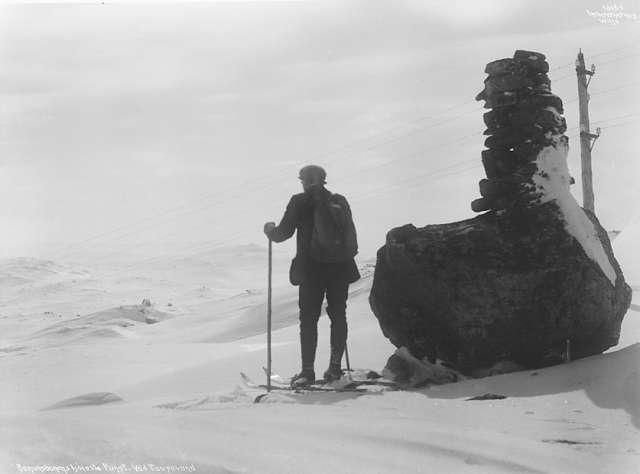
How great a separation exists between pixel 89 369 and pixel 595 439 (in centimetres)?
763

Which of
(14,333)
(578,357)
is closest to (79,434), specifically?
(578,357)

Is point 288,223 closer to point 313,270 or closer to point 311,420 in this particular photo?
point 313,270

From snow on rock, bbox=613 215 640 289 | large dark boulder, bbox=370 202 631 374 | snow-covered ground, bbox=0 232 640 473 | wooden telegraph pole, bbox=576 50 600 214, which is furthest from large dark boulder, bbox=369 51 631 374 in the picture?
wooden telegraph pole, bbox=576 50 600 214

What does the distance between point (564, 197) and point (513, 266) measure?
838mm

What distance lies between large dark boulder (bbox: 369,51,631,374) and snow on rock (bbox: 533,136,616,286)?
0.01 m

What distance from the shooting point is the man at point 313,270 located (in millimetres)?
6535

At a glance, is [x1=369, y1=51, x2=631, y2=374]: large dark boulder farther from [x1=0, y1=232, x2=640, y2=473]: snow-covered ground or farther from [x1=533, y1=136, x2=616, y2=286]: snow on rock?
[x1=0, y1=232, x2=640, y2=473]: snow-covered ground

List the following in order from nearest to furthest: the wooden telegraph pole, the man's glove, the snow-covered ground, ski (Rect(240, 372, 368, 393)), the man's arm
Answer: the snow-covered ground < ski (Rect(240, 372, 368, 393)) < the man's arm < the man's glove < the wooden telegraph pole

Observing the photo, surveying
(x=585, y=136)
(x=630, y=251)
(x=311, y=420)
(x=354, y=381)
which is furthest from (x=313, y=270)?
(x=585, y=136)

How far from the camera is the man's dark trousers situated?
6.56m

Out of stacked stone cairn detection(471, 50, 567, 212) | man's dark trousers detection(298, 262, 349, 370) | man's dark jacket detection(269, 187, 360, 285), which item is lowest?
man's dark trousers detection(298, 262, 349, 370)

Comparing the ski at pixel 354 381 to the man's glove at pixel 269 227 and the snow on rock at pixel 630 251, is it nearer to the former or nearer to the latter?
the man's glove at pixel 269 227

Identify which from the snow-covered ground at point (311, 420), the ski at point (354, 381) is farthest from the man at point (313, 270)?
the snow-covered ground at point (311, 420)

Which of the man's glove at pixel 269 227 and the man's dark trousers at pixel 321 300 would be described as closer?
the man's dark trousers at pixel 321 300
